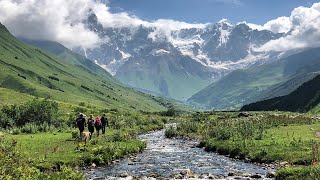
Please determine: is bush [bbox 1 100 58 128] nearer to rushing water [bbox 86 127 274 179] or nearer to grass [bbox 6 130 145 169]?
grass [bbox 6 130 145 169]

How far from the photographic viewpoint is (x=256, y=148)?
5253 cm

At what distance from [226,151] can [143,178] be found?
794 inches

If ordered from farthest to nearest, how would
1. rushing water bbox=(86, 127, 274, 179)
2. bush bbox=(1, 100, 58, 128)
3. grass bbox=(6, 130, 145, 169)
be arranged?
bush bbox=(1, 100, 58, 128) → grass bbox=(6, 130, 145, 169) → rushing water bbox=(86, 127, 274, 179)

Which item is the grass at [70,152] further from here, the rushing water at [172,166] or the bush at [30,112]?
the bush at [30,112]

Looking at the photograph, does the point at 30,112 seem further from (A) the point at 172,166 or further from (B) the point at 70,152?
(A) the point at 172,166

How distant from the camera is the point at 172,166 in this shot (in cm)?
4666

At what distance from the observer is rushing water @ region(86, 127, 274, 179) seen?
41.5m

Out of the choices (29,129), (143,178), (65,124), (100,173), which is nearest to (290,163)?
(143,178)

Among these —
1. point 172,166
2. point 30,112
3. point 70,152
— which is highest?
point 30,112

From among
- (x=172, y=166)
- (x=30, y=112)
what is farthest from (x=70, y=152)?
(x=30, y=112)

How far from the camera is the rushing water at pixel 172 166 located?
136 ft

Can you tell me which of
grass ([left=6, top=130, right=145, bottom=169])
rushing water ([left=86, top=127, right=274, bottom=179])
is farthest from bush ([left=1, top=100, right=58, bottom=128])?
rushing water ([left=86, top=127, right=274, bottom=179])

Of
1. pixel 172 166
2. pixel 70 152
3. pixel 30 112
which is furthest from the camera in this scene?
pixel 30 112

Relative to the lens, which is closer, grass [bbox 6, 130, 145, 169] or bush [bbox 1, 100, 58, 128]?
grass [bbox 6, 130, 145, 169]
